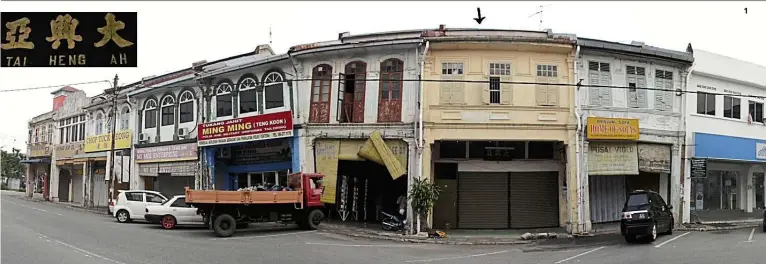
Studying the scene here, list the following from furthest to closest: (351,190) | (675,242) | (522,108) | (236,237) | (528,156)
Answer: (351,190)
(528,156)
(522,108)
(236,237)
(675,242)

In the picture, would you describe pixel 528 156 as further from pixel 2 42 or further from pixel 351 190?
pixel 2 42

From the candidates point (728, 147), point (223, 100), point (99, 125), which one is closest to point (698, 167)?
point (728, 147)

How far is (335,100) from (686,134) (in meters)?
13.7

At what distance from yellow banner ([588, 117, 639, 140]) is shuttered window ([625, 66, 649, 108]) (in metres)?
0.89

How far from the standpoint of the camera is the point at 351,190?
926 inches

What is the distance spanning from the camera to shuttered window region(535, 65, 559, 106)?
20516 mm

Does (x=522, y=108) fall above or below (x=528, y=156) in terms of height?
above

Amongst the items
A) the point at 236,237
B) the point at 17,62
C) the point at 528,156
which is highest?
the point at 17,62

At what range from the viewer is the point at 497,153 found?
2152 centimetres

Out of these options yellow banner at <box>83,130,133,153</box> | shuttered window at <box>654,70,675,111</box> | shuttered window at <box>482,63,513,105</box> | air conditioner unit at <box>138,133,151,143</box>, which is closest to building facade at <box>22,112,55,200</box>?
yellow banner at <box>83,130,133,153</box>

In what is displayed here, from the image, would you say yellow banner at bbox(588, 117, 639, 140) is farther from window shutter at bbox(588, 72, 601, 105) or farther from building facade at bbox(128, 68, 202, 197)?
building facade at bbox(128, 68, 202, 197)

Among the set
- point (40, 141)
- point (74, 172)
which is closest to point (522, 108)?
point (74, 172)

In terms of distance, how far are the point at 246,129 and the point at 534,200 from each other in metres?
12.0

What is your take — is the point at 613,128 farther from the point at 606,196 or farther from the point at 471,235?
the point at 471,235
